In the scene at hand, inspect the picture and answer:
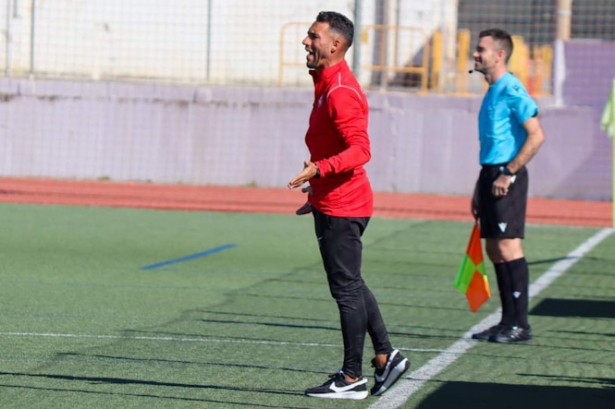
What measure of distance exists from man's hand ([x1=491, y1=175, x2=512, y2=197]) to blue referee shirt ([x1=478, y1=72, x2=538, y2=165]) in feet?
0.45

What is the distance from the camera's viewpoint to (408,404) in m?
6.00

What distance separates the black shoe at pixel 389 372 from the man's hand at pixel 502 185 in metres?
1.97

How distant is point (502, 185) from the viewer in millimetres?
7824

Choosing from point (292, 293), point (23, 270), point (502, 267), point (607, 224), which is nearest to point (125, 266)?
point (23, 270)

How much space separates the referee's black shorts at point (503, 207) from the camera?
7.95 m

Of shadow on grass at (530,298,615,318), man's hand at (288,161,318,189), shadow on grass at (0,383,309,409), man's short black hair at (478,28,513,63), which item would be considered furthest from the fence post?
man's hand at (288,161,318,189)

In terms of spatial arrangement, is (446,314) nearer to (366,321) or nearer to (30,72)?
(366,321)

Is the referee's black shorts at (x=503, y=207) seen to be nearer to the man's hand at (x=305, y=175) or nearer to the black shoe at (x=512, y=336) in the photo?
the black shoe at (x=512, y=336)

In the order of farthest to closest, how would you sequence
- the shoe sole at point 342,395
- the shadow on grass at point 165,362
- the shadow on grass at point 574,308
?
the shadow on grass at point 574,308 < the shadow on grass at point 165,362 < the shoe sole at point 342,395

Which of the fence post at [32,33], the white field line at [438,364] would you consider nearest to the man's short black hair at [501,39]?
the white field line at [438,364]

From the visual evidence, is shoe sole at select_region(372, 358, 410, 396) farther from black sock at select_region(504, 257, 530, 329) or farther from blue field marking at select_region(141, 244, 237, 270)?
blue field marking at select_region(141, 244, 237, 270)

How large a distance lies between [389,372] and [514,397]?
648 millimetres

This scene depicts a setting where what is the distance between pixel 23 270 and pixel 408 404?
5244 millimetres

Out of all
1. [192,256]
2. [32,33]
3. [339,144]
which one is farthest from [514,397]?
[32,33]
